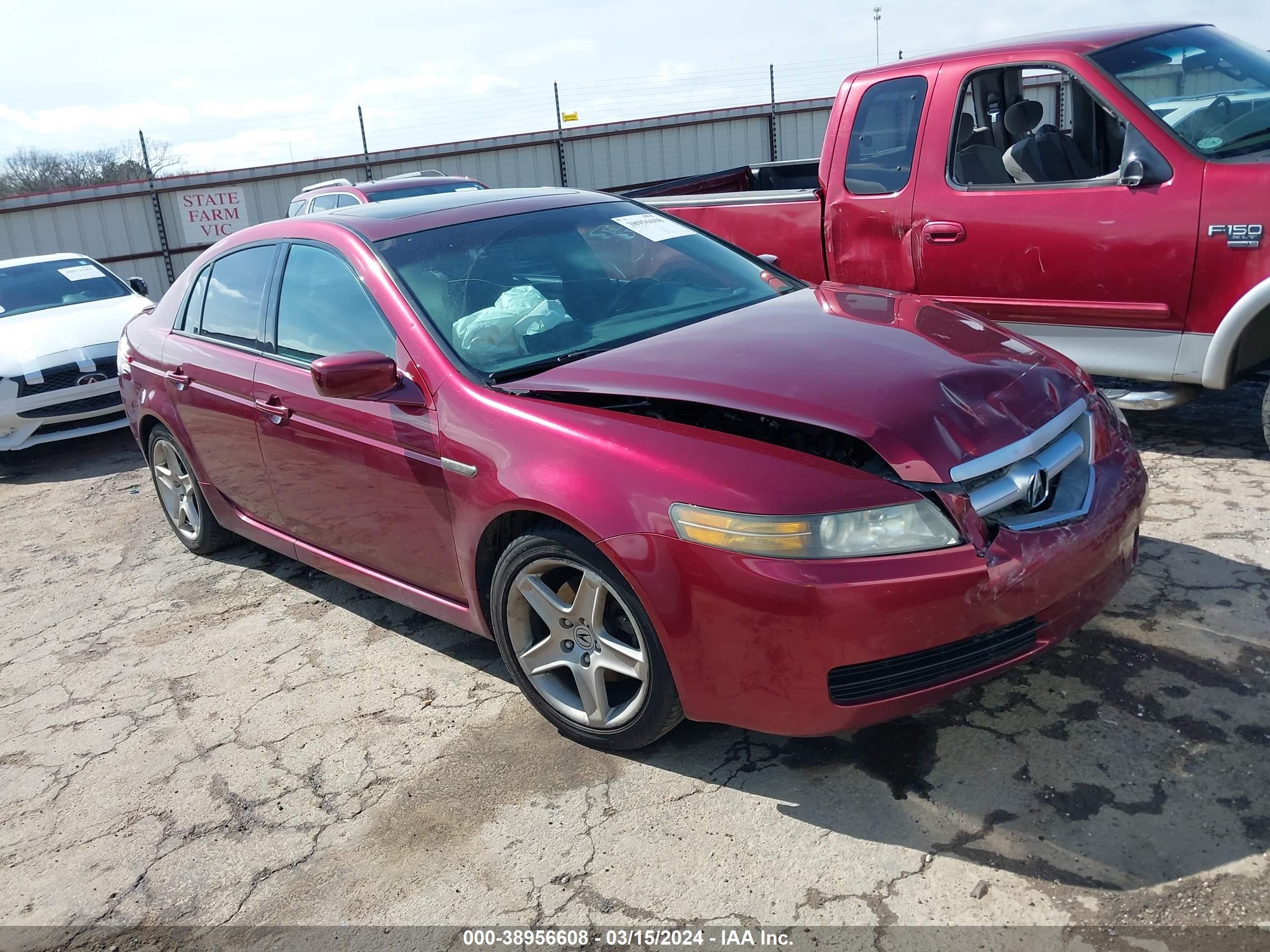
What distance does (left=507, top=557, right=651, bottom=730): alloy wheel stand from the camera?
283 centimetres

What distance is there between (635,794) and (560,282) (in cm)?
175

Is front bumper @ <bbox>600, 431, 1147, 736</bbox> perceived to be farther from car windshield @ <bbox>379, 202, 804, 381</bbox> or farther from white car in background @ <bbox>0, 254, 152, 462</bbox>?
white car in background @ <bbox>0, 254, 152, 462</bbox>

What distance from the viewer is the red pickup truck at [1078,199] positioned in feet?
14.4

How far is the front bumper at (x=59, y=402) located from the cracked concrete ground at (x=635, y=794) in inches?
146

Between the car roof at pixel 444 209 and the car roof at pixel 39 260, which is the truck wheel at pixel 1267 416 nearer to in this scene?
the car roof at pixel 444 209

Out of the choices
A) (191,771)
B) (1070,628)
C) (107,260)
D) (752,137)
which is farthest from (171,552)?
(752,137)

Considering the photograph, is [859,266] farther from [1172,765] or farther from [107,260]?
[107,260]

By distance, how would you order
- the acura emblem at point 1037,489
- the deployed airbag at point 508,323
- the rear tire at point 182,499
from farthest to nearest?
the rear tire at point 182,499 → the deployed airbag at point 508,323 → the acura emblem at point 1037,489

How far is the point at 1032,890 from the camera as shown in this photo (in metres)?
2.32

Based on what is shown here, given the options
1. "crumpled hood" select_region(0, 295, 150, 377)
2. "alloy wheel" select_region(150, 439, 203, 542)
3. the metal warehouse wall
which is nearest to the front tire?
"alloy wheel" select_region(150, 439, 203, 542)

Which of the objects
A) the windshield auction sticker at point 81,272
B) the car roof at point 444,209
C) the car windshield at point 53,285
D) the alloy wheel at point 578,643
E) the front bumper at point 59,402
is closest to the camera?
the alloy wheel at point 578,643

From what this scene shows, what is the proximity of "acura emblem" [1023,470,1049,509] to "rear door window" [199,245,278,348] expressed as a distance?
2.93m

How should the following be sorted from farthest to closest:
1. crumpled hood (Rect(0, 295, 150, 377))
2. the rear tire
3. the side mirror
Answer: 1. crumpled hood (Rect(0, 295, 150, 377))
2. the rear tire
3. the side mirror

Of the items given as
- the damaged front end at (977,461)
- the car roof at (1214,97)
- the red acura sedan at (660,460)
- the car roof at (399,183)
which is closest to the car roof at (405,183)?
the car roof at (399,183)
